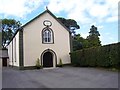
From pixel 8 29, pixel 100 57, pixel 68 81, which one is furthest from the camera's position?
pixel 8 29

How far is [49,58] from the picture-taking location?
3156cm

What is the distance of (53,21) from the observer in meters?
31.9

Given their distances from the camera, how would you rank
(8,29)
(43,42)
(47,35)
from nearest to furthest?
1. (43,42)
2. (47,35)
3. (8,29)

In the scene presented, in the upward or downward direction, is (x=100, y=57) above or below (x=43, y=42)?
below

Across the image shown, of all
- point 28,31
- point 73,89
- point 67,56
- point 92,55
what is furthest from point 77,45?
point 73,89

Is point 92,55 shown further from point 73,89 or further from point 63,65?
point 73,89

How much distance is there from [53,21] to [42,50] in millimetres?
4634

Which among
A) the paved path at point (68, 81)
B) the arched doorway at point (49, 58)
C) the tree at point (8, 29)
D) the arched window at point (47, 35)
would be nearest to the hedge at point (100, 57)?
the paved path at point (68, 81)

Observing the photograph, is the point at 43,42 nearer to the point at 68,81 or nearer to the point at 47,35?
the point at 47,35

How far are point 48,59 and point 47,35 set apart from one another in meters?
3.45

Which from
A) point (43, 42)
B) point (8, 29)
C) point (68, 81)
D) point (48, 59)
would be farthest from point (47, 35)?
point (8, 29)

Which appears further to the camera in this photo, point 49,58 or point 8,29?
point 8,29

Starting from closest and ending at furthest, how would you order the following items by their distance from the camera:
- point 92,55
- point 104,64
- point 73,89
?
1. point 73,89
2. point 104,64
3. point 92,55

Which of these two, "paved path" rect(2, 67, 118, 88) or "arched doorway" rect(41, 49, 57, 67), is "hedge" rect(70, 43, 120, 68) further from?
"arched doorway" rect(41, 49, 57, 67)
